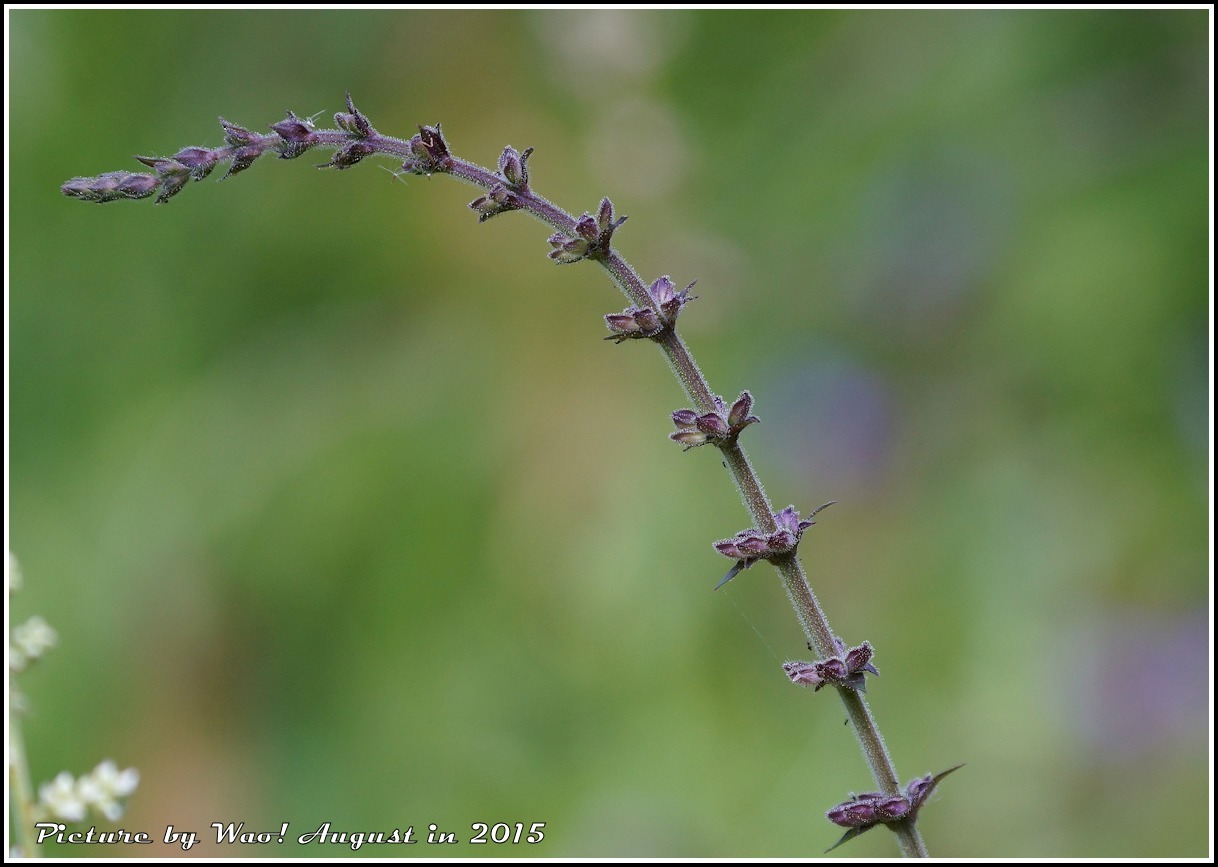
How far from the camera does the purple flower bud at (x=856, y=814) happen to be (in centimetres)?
40

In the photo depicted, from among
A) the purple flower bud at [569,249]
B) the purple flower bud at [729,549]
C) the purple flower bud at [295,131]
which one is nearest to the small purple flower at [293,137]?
the purple flower bud at [295,131]

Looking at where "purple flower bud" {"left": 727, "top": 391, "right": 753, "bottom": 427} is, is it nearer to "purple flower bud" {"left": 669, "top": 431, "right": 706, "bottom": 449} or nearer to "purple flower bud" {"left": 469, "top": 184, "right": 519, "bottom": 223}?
"purple flower bud" {"left": 669, "top": 431, "right": 706, "bottom": 449}

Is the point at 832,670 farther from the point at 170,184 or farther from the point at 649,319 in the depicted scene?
the point at 170,184

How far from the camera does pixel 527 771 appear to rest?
1500 millimetres

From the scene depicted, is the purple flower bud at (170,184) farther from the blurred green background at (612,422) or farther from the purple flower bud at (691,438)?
the blurred green background at (612,422)

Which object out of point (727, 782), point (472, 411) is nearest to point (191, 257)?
point (472, 411)

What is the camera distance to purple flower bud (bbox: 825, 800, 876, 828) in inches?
15.6

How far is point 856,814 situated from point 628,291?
0.23 m

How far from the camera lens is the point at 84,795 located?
1.46 ft

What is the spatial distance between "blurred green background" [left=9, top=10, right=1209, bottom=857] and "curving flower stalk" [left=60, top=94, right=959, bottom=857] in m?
1.14

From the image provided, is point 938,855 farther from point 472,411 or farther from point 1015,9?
point 1015,9

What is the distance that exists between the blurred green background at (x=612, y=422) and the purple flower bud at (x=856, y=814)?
1.10 metres

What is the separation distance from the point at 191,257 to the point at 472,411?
55 centimetres

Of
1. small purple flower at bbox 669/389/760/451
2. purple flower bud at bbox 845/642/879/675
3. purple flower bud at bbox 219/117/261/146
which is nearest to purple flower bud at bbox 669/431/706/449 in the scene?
small purple flower at bbox 669/389/760/451
